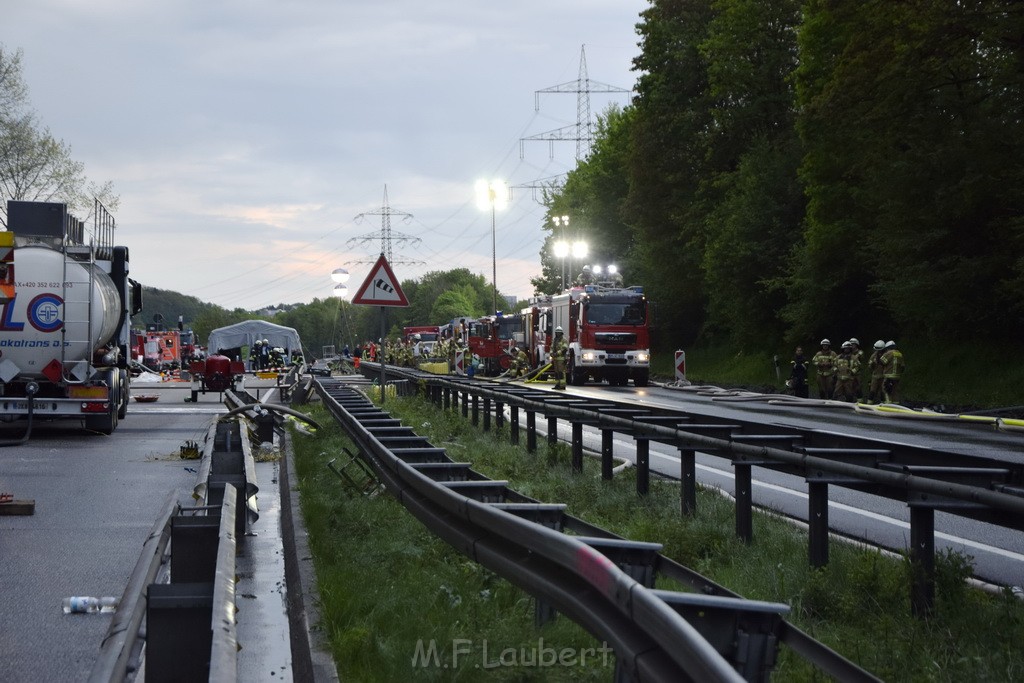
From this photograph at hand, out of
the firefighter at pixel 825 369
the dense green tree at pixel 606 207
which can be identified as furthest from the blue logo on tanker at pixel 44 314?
the dense green tree at pixel 606 207

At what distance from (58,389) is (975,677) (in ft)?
58.4

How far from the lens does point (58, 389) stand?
20.7m

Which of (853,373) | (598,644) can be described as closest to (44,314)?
(598,644)

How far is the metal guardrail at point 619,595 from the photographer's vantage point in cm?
361

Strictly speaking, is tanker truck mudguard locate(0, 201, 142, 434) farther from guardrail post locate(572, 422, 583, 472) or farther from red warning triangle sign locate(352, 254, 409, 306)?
guardrail post locate(572, 422, 583, 472)

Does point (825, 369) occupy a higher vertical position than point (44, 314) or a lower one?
lower

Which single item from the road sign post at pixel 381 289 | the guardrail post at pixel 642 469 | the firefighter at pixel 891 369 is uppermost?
the road sign post at pixel 381 289

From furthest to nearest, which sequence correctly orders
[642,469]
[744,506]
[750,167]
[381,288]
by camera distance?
[750,167] → [381,288] → [642,469] → [744,506]

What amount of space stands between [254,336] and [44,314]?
190ft

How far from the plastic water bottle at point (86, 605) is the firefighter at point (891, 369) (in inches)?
937

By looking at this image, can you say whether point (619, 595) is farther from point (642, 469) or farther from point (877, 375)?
point (877, 375)

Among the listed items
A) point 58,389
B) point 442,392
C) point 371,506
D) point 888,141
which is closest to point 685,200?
point 888,141

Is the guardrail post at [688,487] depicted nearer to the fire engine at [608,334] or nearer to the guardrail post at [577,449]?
the guardrail post at [577,449]

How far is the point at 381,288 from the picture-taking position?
73.0 feet
